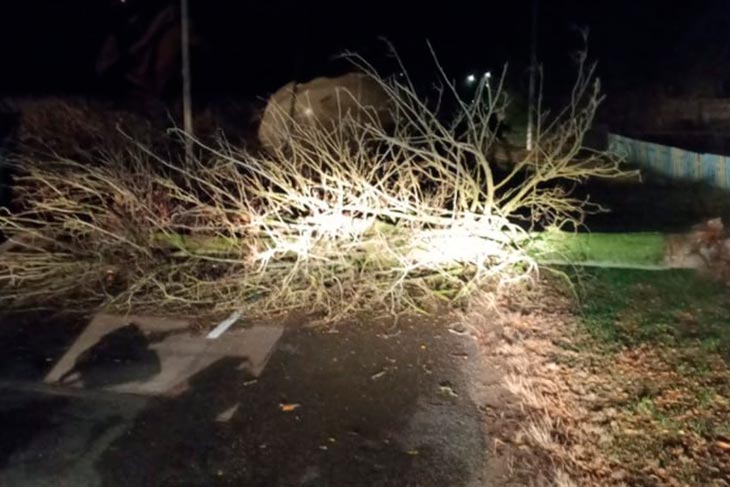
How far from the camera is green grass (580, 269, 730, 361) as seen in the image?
237 inches

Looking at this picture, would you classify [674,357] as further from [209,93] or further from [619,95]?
[619,95]

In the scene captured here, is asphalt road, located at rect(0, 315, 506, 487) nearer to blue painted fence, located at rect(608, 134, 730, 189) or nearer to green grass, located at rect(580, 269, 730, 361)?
green grass, located at rect(580, 269, 730, 361)

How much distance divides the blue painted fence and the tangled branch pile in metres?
4.26

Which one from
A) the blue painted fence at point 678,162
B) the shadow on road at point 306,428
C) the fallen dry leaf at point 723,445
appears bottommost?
the blue painted fence at point 678,162

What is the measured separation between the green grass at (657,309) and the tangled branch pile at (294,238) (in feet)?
2.37

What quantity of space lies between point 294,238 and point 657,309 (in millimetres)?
3113

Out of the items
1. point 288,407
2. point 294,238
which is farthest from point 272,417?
point 294,238

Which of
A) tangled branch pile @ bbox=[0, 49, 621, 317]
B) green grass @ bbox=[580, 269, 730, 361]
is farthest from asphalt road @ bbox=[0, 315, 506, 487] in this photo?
green grass @ bbox=[580, 269, 730, 361]

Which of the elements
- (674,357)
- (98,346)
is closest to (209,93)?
(98,346)

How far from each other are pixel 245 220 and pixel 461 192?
1.99 m

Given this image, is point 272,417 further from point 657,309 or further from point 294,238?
point 657,309

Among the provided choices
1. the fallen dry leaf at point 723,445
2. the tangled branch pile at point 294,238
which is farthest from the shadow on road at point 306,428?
the fallen dry leaf at point 723,445

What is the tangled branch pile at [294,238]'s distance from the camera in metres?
6.98

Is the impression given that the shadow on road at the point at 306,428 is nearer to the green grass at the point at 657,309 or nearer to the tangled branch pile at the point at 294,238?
the tangled branch pile at the point at 294,238
